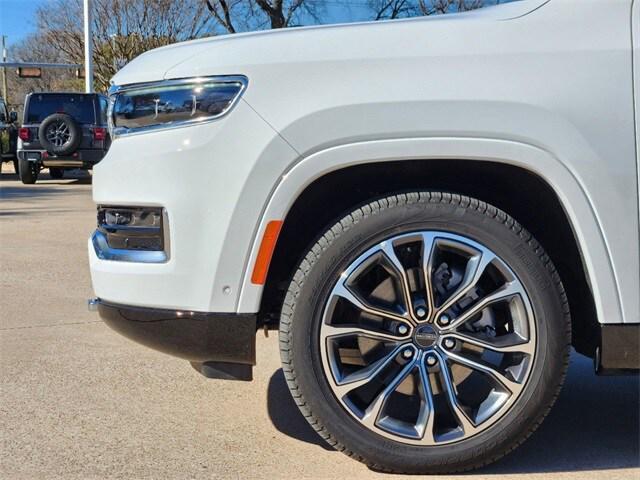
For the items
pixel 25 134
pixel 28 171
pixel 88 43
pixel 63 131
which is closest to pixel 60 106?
pixel 63 131

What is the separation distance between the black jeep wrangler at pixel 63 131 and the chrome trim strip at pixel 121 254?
11.8 m

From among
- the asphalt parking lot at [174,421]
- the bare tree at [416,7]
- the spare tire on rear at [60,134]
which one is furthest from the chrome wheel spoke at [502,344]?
the spare tire on rear at [60,134]

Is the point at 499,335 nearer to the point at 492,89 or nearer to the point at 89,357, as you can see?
the point at 492,89

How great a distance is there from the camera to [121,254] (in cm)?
282

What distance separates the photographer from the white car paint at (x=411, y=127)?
2559mm

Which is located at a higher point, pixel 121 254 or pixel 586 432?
pixel 121 254

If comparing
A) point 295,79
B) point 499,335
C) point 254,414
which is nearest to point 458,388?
point 499,335

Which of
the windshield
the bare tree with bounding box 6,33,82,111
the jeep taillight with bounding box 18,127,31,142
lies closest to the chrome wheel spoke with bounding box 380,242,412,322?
the windshield

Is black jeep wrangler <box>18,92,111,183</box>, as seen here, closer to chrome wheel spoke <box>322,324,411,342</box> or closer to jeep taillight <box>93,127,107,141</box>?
jeep taillight <box>93,127,107,141</box>

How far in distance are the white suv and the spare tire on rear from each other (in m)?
12.1

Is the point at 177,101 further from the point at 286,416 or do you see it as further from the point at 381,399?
the point at 286,416

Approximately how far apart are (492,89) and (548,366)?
99 cm

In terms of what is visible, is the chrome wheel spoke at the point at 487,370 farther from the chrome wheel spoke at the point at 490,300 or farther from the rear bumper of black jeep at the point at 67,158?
the rear bumper of black jeep at the point at 67,158

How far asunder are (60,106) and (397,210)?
13.6m
